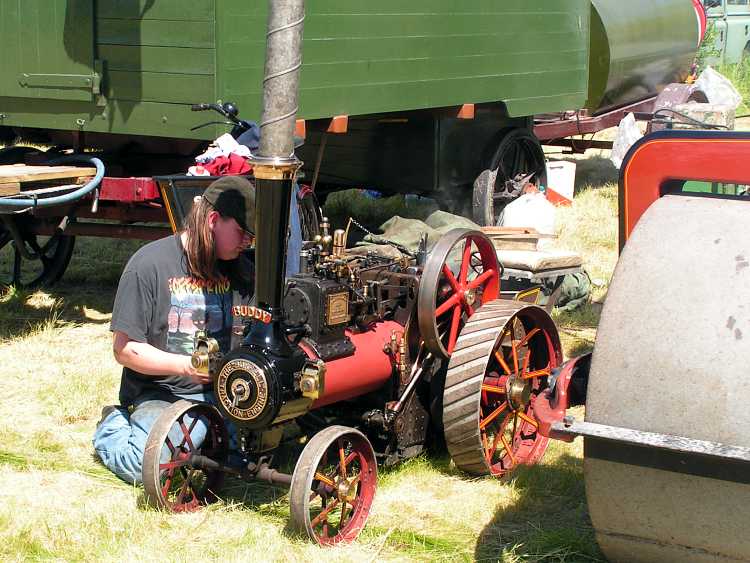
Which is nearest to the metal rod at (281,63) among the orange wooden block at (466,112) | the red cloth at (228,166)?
the red cloth at (228,166)

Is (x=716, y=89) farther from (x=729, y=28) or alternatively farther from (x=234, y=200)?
(x=234, y=200)

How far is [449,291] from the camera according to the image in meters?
4.37

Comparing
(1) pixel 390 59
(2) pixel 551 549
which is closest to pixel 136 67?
(1) pixel 390 59

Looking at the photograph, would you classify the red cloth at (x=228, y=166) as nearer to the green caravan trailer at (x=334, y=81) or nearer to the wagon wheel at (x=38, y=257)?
the green caravan trailer at (x=334, y=81)

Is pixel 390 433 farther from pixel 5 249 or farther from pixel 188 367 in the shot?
pixel 5 249

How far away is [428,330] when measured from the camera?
4098 mm

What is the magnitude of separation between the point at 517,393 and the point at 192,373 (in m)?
1.29

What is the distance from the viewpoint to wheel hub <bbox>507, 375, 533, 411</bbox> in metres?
4.26

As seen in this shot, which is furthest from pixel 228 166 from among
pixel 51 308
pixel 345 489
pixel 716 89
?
pixel 716 89

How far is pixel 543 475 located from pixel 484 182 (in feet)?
16.3

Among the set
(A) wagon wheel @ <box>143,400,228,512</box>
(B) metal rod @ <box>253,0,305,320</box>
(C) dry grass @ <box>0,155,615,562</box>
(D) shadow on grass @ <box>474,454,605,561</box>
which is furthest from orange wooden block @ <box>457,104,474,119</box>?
(B) metal rod @ <box>253,0,305,320</box>

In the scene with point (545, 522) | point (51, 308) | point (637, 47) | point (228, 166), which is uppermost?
point (637, 47)

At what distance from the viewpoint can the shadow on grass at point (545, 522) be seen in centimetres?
359

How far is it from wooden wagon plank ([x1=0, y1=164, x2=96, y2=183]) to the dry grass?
1.10 m
